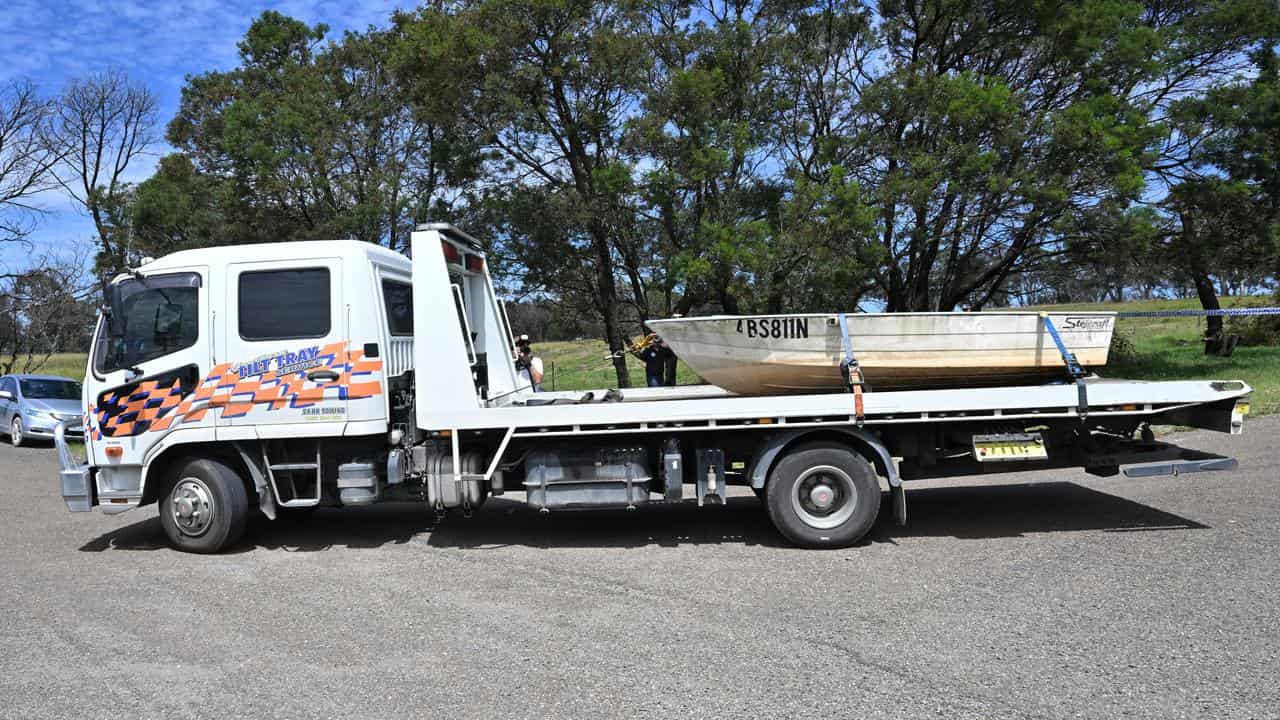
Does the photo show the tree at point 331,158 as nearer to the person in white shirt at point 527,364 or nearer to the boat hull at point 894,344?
the person in white shirt at point 527,364

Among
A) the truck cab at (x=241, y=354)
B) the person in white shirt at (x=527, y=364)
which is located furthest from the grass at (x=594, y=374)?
the truck cab at (x=241, y=354)

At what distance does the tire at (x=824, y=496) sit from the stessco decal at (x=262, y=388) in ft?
10.5

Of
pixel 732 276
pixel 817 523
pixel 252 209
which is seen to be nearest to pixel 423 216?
pixel 252 209

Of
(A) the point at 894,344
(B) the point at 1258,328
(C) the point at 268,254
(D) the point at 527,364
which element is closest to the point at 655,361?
(D) the point at 527,364

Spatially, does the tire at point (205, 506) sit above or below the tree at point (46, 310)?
below

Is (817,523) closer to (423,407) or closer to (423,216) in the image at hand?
(423,407)

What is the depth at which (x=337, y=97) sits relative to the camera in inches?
811

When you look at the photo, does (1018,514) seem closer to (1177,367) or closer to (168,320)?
(168,320)

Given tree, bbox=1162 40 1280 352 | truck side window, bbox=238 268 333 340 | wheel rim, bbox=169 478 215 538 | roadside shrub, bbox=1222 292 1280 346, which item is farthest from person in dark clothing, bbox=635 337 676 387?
roadside shrub, bbox=1222 292 1280 346

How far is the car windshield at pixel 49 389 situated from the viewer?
54.0 ft

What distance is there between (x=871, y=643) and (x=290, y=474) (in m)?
4.66

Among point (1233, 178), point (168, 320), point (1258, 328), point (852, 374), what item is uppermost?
point (1233, 178)

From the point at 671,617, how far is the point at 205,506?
4036 millimetres

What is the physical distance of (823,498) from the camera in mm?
6262
